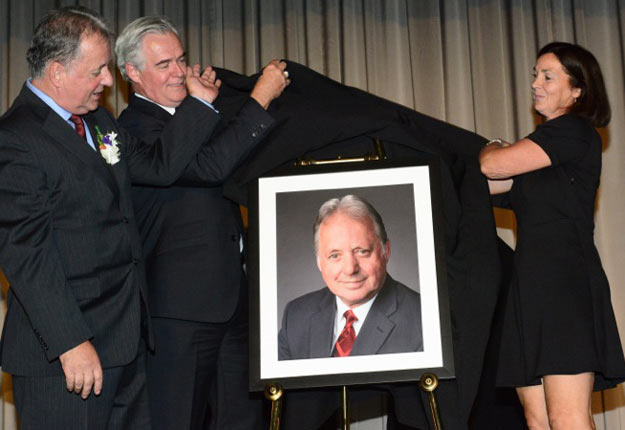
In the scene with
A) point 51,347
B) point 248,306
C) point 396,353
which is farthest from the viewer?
point 248,306

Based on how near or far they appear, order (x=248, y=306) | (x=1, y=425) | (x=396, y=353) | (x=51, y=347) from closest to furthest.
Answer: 1. (x=51, y=347)
2. (x=396, y=353)
3. (x=248, y=306)
4. (x=1, y=425)

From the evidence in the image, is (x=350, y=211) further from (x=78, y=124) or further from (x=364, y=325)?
(x=78, y=124)

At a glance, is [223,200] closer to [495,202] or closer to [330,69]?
[495,202]

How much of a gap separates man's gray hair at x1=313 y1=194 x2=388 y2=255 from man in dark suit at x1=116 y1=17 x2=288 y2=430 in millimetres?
304

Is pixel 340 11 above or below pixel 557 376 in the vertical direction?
above

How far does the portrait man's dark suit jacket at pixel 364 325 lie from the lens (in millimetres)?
2453

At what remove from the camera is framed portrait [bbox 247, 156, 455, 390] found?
244 centimetres

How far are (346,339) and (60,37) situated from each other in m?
1.22

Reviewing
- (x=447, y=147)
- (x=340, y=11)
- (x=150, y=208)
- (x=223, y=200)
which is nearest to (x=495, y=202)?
(x=447, y=147)

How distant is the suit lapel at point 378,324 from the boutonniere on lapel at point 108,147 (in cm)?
91

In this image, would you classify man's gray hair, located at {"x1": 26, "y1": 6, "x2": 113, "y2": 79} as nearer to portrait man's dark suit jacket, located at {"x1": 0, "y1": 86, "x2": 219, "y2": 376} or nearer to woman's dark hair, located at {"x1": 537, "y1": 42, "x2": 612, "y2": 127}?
portrait man's dark suit jacket, located at {"x1": 0, "y1": 86, "x2": 219, "y2": 376}

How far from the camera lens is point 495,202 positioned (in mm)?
2961

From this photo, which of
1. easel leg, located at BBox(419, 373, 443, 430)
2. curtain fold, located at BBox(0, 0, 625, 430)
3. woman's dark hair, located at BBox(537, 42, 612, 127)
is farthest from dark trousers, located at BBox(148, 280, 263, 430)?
curtain fold, located at BBox(0, 0, 625, 430)

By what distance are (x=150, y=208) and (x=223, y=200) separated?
0.80 feet
